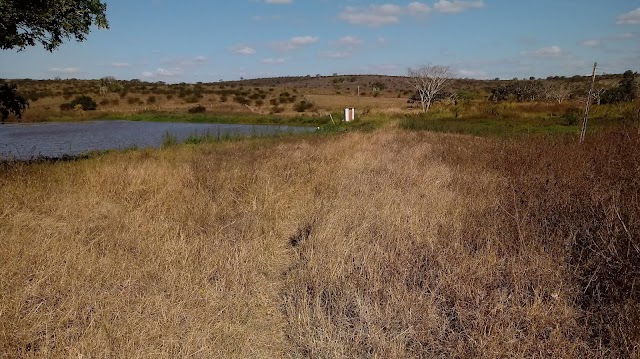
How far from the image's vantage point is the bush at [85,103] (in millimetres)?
49606

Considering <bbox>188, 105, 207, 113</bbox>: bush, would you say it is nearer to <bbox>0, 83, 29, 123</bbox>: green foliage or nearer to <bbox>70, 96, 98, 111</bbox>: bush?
<bbox>70, 96, 98, 111</bbox>: bush

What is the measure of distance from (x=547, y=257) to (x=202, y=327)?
12.6ft

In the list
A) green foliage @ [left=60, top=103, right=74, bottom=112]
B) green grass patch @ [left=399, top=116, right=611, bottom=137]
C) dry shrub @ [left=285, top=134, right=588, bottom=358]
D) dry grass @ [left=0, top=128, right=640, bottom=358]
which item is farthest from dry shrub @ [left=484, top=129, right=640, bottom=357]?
green foliage @ [left=60, top=103, right=74, bottom=112]

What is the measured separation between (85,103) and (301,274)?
54.7 metres

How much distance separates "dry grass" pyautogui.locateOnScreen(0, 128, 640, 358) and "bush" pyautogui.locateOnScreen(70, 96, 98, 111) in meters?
48.0

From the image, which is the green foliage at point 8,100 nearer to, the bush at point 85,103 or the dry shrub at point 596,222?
the dry shrub at point 596,222

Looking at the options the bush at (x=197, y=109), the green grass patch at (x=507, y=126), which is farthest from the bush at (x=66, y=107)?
the green grass patch at (x=507, y=126)

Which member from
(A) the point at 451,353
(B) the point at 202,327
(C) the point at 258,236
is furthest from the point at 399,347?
(C) the point at 258,236

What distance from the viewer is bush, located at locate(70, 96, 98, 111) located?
1953 inches

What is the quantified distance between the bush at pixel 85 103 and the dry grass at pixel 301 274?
47973 millimetres

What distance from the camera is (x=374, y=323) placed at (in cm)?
367

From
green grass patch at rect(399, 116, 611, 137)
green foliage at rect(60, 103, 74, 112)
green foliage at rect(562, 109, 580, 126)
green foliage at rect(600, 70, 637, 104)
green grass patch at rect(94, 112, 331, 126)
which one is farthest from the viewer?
green foliage at rect(60, 103, 74, 112)

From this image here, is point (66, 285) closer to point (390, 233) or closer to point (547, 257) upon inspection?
point (390, 233)

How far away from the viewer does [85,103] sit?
49969 millimetres
